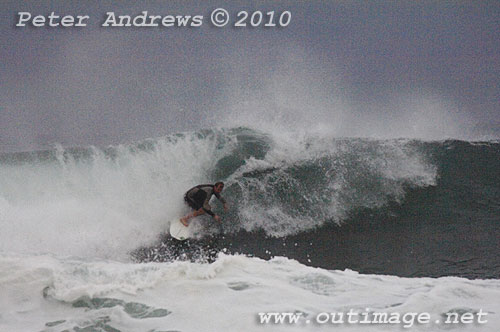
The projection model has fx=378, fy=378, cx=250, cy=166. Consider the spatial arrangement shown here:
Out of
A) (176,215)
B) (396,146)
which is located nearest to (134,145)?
(176,215)

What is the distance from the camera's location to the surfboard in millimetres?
7957

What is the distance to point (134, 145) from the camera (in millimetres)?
10766

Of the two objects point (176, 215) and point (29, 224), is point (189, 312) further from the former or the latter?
point (29, 224)

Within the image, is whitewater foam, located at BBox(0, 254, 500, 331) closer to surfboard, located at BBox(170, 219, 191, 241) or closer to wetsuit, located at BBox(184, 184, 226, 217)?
surfboard, located at BBox(170, 219, 191, 241)

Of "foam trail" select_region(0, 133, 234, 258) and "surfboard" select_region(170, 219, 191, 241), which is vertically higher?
"foam trail" select_region(0, 133, 234, 258)

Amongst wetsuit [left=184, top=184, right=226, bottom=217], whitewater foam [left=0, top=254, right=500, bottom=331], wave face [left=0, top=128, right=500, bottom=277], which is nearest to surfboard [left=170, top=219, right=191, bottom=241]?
Answer: wave face [left=0, top=128, right=500, bottom=277]

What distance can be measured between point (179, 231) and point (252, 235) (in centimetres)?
157

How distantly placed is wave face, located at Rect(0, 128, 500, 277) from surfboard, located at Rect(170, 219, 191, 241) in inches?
14.4

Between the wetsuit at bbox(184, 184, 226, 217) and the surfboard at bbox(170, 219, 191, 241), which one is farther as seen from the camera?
the wetsuit at bbox(184, 184, 226, 217)

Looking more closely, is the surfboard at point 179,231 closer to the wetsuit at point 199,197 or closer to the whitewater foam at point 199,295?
the wetsuit at point 199,197

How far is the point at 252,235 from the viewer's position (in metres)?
8.27

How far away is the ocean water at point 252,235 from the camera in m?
4.66

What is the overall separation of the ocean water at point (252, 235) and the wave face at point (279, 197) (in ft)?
0.14

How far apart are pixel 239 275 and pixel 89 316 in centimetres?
200
